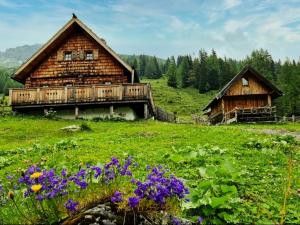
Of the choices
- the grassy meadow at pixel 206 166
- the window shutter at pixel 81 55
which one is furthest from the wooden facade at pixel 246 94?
the grassy meadow at pixel 206 166

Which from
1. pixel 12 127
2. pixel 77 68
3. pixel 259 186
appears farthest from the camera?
pixel 77 68

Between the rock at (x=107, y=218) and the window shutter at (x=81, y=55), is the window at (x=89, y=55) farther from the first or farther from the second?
the rock at (x=107, y=218)

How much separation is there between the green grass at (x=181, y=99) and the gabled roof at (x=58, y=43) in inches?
2935

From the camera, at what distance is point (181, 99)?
131m

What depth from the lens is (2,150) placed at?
16.4m

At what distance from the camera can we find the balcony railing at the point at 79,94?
103 feet

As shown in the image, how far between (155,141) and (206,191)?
11.1 m

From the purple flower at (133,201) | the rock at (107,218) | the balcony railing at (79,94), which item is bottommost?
the rock at (107,218)

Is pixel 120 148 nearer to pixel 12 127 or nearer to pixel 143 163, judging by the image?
pixel 143 163

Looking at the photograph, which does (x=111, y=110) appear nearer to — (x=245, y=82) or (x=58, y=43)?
(x=58, y=43)

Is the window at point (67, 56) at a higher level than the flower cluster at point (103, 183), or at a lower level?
higher

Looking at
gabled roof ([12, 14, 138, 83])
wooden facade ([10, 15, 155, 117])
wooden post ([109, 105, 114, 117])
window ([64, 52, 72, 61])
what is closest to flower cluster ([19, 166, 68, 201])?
wooden post ([109, 105, 114, 117])

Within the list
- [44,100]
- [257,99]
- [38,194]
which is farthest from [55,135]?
[257,99]

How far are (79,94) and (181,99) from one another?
9995 cm
